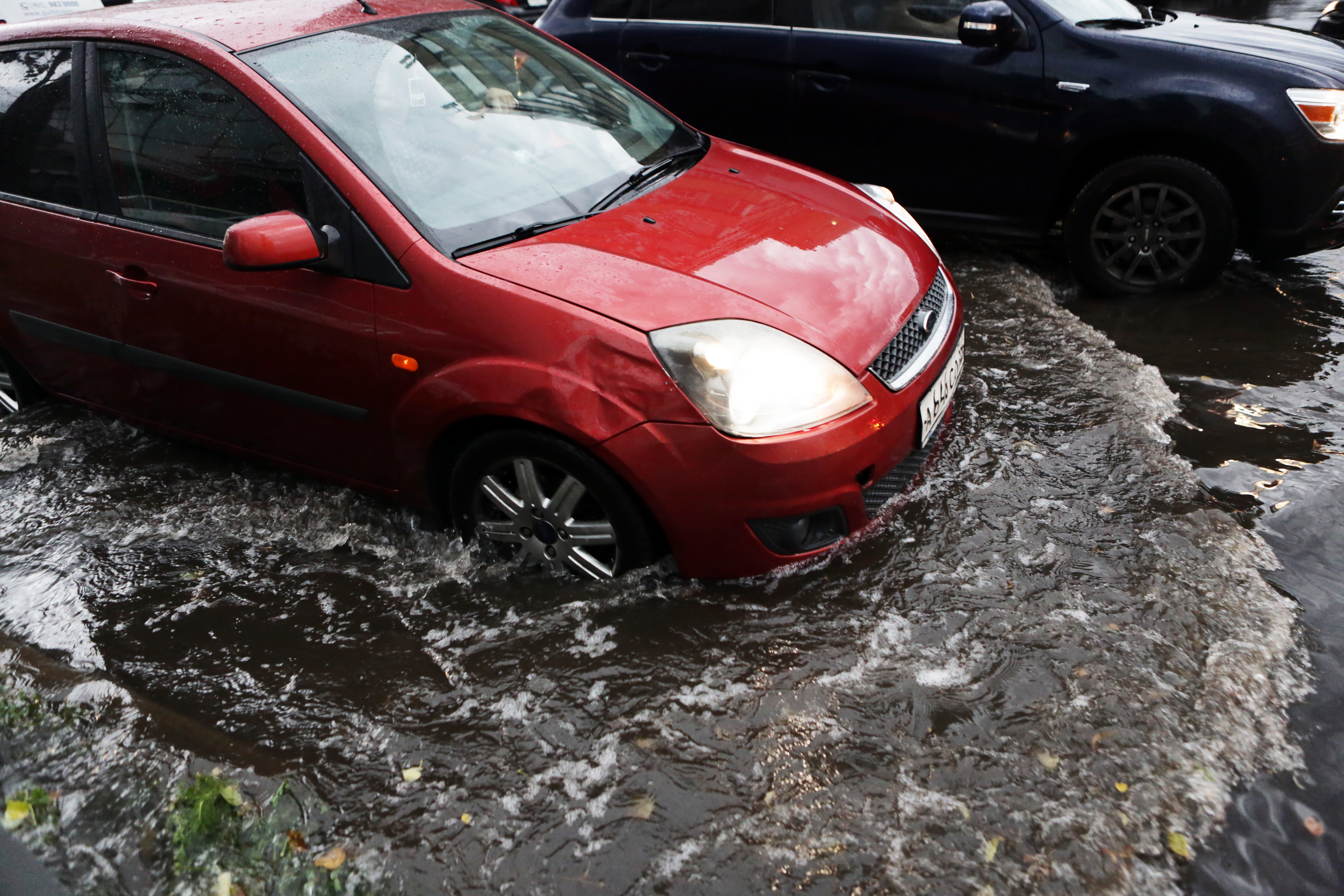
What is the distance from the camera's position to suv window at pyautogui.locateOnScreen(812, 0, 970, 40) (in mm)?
5203

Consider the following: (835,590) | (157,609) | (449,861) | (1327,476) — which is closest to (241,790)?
(449,861)

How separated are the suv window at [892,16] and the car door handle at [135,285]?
3698 mm

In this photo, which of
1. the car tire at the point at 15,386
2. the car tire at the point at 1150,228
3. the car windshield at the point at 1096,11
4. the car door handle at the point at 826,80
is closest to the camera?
the car tire at the point at 15,386

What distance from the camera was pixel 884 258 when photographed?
333 centimetres

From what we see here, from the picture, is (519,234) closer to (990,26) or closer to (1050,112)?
(990,26)

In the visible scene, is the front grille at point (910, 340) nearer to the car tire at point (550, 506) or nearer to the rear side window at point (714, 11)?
the car tire at point (550, 506)

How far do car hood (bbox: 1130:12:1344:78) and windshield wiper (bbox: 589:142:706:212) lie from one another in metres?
2.57

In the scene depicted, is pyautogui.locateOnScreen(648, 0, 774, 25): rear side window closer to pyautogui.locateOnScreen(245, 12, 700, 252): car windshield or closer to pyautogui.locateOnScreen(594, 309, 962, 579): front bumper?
pyautogui.locateOnScreen(245, 12, 700, 252): car windshield

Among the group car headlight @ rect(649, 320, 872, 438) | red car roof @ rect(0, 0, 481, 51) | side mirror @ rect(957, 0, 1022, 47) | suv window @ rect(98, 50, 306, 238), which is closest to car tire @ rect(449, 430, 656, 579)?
car headlight @ rect(649, 320, 872, 438)

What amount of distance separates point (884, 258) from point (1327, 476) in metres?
1.75

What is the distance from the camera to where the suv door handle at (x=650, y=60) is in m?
5.82

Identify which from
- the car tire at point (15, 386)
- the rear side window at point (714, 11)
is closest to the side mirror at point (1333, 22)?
the rear side window at point (714, 11)

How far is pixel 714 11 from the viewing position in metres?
5.70

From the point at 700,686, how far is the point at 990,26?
3.70 meters
